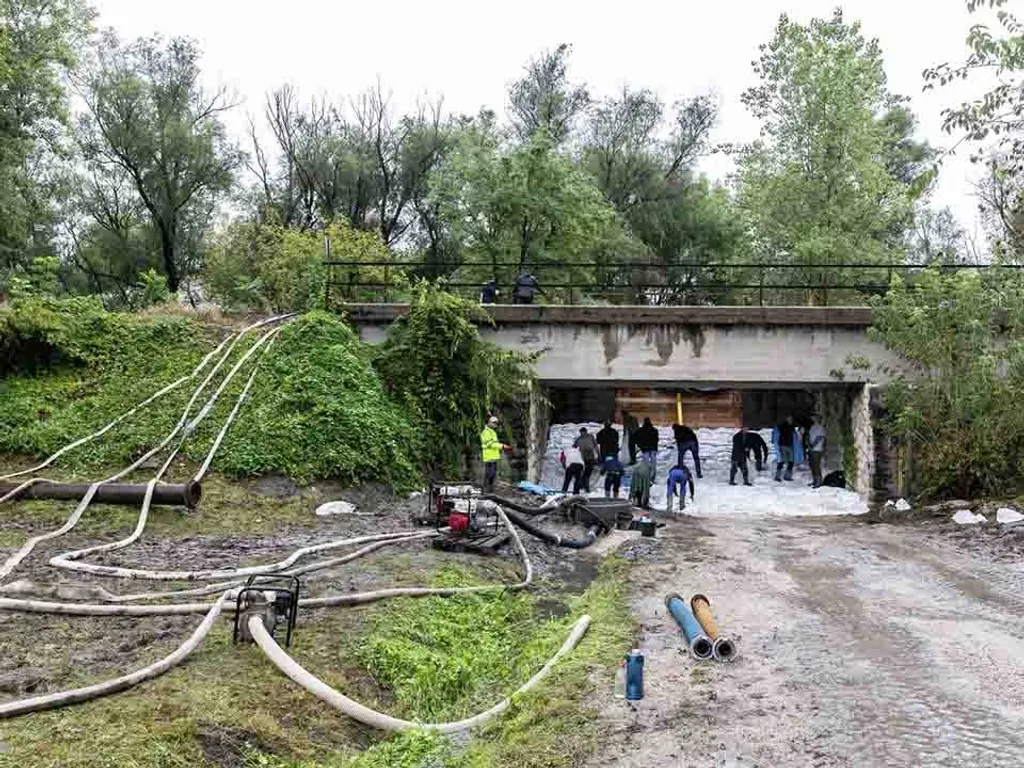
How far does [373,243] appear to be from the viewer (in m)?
27.8

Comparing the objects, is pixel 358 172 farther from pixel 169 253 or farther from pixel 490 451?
pixel 490 451

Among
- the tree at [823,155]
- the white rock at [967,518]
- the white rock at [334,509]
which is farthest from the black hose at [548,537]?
the tree at [823,155]

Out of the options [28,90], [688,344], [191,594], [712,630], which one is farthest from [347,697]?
[28,90]

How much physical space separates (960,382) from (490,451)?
9.34 meters

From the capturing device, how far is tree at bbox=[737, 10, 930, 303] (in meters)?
26.0

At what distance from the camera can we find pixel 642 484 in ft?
58.8

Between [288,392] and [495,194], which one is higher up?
[495,194]

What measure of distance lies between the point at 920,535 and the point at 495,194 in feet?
60.6

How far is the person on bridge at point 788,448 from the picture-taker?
74.1 feet

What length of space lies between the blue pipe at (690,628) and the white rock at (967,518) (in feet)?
28.3

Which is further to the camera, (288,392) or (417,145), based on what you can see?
(417,145)

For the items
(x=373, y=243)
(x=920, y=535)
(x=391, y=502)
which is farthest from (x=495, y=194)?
(x=920, y=535)

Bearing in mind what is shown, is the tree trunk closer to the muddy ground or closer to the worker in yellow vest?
the worker in yellow vest

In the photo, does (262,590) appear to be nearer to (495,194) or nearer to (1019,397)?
(1019,397)
